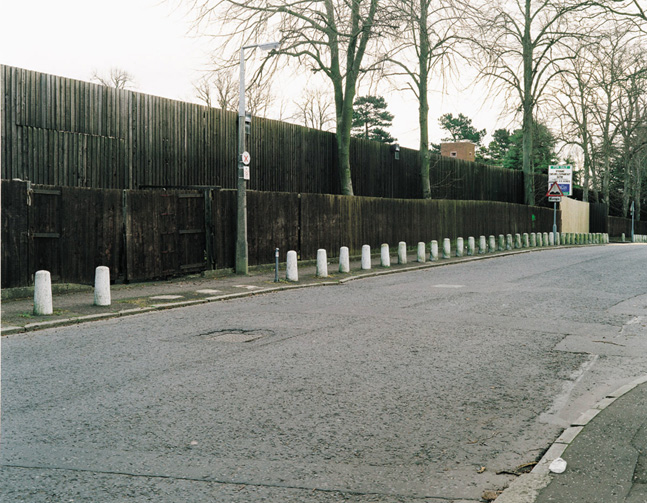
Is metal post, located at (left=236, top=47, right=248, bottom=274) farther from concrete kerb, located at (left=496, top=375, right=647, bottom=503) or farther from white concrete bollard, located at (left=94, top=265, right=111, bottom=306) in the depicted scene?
concrete kerb, located at (left=496, top=375, right=647, bottom=503)

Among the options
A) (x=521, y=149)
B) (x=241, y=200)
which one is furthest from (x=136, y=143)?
(x=521, y=149)

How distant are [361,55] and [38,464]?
23064 millimetres

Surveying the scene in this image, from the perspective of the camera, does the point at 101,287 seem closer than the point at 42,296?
No

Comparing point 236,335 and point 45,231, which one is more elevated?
point 45,231

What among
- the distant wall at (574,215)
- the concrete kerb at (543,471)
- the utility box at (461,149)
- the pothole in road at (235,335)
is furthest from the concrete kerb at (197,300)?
the utility box at (461,149)

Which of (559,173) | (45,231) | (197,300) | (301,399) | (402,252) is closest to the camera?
(301,399)

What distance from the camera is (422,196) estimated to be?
33.1 meters

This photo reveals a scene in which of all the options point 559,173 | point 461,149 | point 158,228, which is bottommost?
point 158,228

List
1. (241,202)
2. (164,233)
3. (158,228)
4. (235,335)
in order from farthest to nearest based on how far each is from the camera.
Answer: (241,202), (164,233), (158,228), (235,335)

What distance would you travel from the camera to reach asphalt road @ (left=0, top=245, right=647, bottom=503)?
4.23m

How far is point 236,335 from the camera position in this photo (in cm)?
932

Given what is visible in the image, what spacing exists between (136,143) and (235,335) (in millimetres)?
9636

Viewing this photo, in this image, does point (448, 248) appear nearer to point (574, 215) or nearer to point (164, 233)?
point (164, 233)

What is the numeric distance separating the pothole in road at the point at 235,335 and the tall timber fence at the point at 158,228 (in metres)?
5.54
